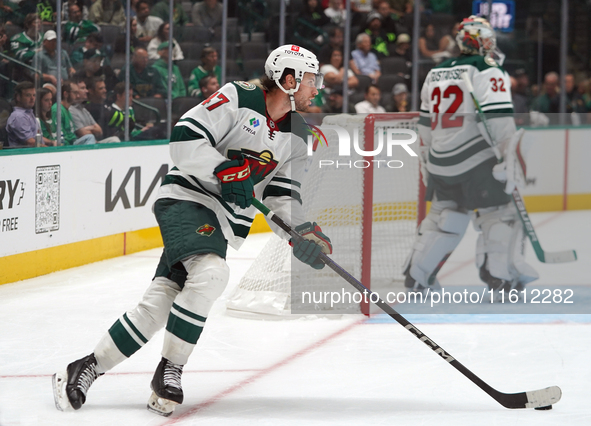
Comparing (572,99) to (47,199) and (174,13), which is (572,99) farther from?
(47,199)

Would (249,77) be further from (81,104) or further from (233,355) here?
(233,355)

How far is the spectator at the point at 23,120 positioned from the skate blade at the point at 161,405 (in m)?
2.39

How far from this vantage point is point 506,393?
8.51 feet

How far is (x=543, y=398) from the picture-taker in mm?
2502

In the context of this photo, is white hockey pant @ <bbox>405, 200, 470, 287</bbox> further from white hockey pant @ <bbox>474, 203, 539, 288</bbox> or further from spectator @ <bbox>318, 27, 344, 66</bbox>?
spectator @ <bbox>318, 27, 344, 66</bbox>

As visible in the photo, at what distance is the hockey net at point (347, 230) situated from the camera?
3754mm

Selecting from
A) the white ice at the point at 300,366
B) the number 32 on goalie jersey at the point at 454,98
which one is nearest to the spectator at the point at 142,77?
the white ice at the point at 300,366

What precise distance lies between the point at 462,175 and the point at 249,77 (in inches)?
117

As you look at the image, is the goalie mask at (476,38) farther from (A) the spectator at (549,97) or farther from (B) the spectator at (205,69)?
(A) the spectator at (549,97)

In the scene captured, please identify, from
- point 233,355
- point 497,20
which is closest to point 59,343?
point 233,355

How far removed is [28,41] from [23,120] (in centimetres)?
46

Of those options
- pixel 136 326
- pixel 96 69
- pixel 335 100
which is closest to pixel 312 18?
pixel 335 100

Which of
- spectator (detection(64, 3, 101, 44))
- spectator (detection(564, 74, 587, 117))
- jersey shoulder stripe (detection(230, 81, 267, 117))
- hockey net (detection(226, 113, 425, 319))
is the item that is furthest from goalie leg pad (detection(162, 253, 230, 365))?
spectator (detection(564, 74, 587, 117))

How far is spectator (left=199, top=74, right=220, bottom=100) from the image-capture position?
20.3 feet
